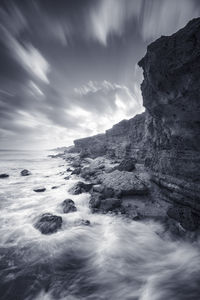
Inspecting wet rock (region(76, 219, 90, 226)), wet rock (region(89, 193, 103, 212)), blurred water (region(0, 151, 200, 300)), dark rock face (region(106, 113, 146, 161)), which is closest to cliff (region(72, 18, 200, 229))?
blurred water (region(0, 151, 200, 300))

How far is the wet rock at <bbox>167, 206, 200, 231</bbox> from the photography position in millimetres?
5651

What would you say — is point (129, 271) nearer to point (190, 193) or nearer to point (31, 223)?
point (190, 193)

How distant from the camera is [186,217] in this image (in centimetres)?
589

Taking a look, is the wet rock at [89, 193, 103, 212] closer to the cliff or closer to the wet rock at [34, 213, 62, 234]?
the wet rock at [34, 213, 62, 234]

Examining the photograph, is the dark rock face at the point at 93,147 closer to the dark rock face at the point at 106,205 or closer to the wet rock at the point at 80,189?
the wet rock at the point at 80,189

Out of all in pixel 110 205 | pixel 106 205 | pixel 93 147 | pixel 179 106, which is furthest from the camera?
pixel 93 147

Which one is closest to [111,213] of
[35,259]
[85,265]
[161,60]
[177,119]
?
[85,265]

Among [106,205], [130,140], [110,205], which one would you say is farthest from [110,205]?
[130,140]

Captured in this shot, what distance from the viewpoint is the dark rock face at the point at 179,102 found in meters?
4.91

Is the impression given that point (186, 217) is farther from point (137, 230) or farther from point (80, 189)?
point (80, 189)

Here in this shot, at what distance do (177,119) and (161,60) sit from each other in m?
2.84

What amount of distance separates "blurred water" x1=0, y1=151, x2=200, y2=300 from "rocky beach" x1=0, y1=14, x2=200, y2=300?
27 millimetres

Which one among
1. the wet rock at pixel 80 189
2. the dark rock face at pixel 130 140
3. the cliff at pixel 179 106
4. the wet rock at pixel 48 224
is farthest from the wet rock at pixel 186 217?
the dark rock face at pixel 130 140

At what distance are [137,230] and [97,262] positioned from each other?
2379 millimetres
